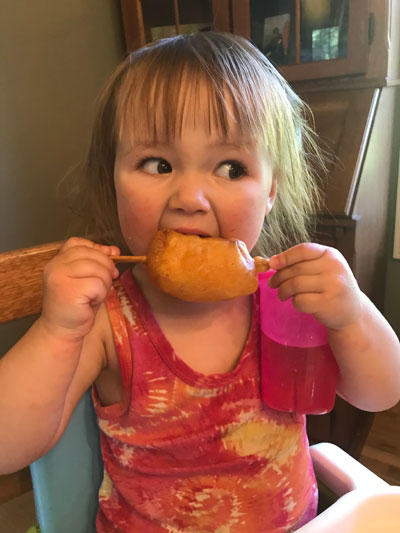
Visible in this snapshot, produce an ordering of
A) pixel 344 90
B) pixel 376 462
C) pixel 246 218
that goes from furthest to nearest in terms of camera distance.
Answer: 1. pixel 376 462
2. pixel 344 90
3. pixel 246 218

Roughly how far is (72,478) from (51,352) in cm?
30

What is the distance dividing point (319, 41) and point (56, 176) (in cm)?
101

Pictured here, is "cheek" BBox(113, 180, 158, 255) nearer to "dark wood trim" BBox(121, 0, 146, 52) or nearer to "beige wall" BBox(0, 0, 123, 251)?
"beige wall" BBox(0, 0, 123, 251)

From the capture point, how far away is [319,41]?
1.38 metres

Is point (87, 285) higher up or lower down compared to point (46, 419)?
higher up

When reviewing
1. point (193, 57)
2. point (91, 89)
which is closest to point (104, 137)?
point (193, 57)

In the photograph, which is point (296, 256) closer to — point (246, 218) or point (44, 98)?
point (246, 218)

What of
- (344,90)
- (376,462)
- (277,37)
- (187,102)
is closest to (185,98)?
(187,102)

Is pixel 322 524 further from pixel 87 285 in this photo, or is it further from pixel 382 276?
pixel 382 276

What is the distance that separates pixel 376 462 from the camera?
62.0 inches

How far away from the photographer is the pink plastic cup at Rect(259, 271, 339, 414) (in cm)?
69

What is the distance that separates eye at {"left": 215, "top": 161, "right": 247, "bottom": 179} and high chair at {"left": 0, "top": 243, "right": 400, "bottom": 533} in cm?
28

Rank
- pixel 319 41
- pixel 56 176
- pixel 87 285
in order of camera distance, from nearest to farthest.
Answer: pixel 87 285, pixel 319 41, pixel 56 176

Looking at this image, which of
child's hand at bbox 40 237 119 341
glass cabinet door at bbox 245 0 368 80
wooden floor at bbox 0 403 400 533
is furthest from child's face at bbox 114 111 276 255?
wooden floor at bbox 0 403 400 533
